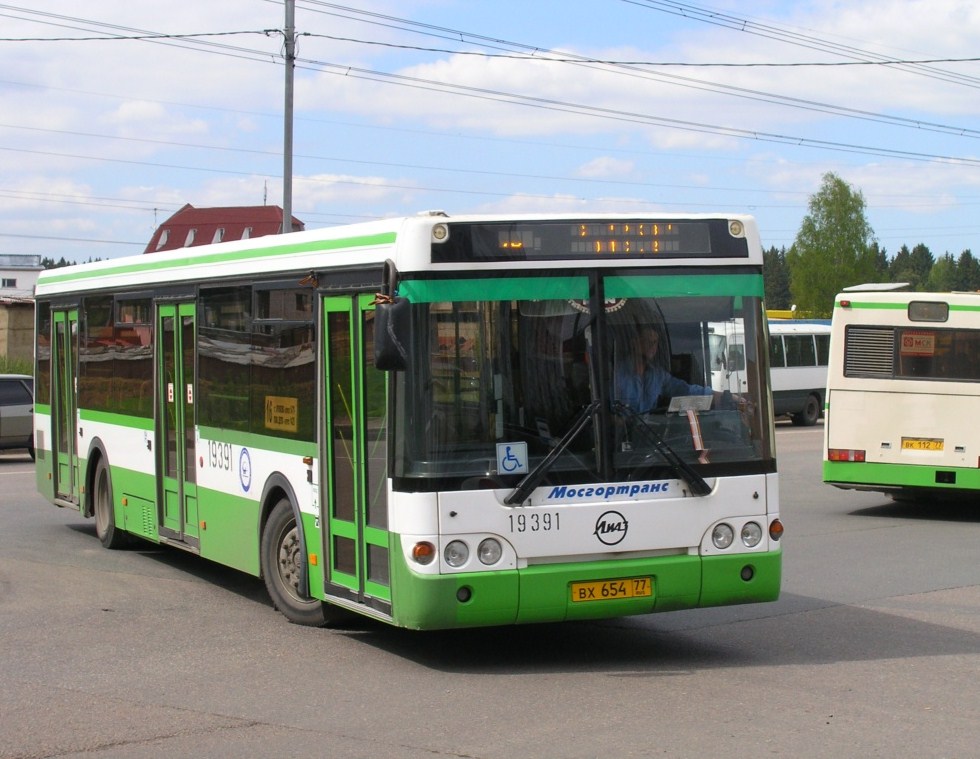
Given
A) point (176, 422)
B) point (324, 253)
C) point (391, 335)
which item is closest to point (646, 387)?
point (391, 335)

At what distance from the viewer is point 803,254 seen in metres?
116

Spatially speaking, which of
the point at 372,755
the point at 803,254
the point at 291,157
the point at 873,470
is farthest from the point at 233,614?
the point at 803,254

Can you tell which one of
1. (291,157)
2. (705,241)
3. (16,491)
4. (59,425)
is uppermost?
(291,157)

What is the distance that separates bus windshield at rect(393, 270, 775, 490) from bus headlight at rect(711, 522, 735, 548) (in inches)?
13.7

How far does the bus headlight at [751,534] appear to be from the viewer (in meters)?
8.66

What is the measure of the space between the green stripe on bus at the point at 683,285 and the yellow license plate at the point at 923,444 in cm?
935

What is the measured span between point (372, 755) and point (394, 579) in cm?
191

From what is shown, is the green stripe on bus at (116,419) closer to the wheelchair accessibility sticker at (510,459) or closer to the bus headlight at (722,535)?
the wheelchair accessibility sticker at (510,459)

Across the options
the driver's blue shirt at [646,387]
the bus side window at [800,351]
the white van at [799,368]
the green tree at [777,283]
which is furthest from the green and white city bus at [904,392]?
the green tree at [777,283]

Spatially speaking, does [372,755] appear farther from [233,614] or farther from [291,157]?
[291,157]

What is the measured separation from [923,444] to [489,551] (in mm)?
10679

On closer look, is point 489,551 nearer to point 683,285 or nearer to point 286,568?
point 683,285

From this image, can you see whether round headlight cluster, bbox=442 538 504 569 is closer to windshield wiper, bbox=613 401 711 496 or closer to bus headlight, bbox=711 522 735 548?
windshield wiper, bbox=613 401 711 496

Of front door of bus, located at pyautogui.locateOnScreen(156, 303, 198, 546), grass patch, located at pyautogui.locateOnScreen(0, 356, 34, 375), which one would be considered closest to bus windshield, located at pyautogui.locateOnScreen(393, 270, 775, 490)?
front door of bus, located at pyautogui.locateOnScreen(156, 303, 198, 546)
